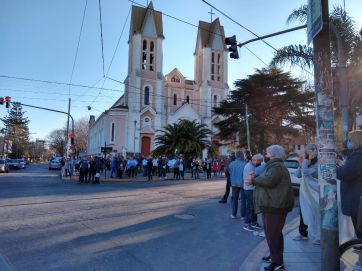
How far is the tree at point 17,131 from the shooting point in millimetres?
92762

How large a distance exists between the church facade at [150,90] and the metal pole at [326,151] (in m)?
48.5

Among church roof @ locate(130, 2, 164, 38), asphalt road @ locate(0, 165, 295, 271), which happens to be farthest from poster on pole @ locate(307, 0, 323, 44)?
church roof @ locate(130, 2, 164, 38)

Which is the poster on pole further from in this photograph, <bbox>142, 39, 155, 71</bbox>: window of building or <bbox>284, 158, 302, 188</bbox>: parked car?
<bbox>142, 39, 155, 71</bbox>: window of building

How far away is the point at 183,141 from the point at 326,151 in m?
36.3

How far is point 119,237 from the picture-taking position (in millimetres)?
7699

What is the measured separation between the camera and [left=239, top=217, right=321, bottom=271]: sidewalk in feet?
19.3

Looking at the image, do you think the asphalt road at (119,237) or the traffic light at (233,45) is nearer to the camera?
the asphalt road at (119,237)

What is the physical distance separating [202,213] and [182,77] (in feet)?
197

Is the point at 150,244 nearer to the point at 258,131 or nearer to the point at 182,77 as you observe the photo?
the point at 258,131

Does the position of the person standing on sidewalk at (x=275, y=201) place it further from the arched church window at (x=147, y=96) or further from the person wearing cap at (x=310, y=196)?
the arched church window at (x=147, y=96)

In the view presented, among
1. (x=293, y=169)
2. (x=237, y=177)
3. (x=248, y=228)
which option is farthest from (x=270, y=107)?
(x=248, y=228)

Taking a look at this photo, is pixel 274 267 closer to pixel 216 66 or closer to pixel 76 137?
pixel 216 66

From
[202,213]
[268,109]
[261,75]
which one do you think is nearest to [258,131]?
[268,109]

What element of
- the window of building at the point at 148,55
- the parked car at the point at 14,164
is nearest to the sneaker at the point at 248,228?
the window of building at the point at 148,55
